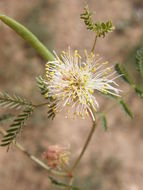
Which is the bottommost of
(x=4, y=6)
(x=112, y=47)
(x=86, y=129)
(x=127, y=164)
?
(x=127, y=164)

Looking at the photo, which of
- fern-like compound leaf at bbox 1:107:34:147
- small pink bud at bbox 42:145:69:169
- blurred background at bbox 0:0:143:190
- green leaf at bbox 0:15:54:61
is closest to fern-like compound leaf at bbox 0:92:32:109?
fern-like compound leaf at bbox 1:107:34:147

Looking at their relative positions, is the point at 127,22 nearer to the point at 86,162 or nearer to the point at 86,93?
the point at 86,162

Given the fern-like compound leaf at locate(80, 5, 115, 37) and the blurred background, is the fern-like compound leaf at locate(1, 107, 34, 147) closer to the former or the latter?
the fern-like compound leaf at locate(80, 5, 115, 37)

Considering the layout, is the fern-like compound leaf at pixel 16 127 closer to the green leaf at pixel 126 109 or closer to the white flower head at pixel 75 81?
the white flower head at pixel 75 81

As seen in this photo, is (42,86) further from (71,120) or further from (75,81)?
(71,120)

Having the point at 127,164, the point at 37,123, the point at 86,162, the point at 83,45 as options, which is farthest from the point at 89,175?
the point at 83,45

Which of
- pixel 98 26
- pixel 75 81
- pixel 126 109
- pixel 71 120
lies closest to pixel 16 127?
pixel 75 81

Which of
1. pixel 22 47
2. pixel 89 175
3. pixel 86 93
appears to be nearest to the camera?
pixel 86 93
